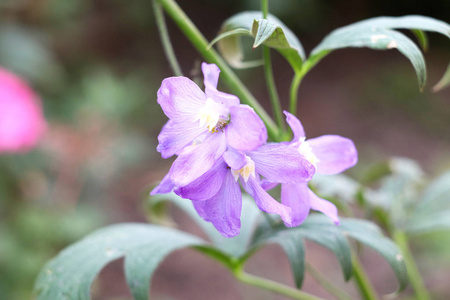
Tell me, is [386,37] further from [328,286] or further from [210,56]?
[328,286]

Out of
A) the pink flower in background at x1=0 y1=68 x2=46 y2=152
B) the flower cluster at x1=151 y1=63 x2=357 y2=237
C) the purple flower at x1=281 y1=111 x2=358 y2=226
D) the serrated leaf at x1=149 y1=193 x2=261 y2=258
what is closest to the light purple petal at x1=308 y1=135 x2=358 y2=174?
the purple flower at x1=281 y1=111 x2=358 y2=226

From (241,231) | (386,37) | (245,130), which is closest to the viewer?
(245,130)

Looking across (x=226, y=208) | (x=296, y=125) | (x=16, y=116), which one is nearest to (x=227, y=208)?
(x=226, y=208)

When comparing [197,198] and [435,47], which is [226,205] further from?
[435,47]

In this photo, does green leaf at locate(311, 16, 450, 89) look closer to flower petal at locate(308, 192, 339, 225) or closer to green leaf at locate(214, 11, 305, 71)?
green leaf at locate(214, 11, 305, 71)

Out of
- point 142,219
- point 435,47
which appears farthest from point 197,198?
point 435,47

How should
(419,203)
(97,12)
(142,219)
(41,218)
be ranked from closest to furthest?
(419,203) < (41,218) < (142,219) < (97,12)

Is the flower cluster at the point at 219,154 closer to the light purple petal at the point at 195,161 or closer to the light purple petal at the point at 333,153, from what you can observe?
the light purple petal at the point at 195,161
